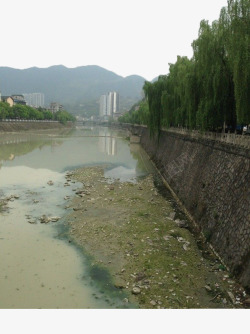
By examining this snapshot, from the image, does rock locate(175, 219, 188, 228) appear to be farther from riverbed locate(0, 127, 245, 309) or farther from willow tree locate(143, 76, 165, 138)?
willow tree locate(143, 76, 165, 138)

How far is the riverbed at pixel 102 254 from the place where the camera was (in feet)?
37.1

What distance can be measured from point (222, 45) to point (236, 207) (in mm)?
12875

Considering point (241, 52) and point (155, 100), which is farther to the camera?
point (155, 100)

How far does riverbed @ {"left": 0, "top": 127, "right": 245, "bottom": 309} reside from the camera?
1132 centimetres

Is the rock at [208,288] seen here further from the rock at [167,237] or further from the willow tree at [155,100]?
the willow tree at [155,100]

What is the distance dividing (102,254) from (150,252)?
245cm

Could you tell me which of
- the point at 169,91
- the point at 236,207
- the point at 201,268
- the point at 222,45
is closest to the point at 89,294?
the point at 201,268

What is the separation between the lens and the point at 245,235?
12.5 m

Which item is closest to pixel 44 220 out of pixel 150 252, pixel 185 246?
pixel 150 252

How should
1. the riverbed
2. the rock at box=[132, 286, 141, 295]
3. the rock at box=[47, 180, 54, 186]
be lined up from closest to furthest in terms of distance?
the riverbed → the rock at box=[132, 286, 141, 295] → the rock at box=[47, 180, 54, 186]

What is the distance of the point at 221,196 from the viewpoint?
16.5 m

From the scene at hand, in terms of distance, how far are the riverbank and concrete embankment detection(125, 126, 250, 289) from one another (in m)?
0.81

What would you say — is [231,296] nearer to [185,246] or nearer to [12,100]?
[185,246]

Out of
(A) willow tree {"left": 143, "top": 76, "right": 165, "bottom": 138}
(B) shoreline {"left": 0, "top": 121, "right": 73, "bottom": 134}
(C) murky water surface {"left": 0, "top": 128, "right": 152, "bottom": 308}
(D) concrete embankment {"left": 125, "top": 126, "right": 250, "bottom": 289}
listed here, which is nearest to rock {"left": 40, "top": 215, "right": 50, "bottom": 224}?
(C) murky water surface {"left": 0, "top": 128, "right": 152, "bottom": 308}
